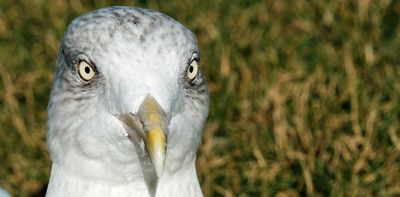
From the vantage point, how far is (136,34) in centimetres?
323

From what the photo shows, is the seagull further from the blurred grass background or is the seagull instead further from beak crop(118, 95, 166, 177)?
the blurred grass background

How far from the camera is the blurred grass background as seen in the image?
4691 mm

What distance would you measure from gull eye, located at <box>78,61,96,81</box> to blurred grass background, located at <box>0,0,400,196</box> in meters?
1.53

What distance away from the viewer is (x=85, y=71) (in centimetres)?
329

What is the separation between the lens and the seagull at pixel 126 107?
3.03 m

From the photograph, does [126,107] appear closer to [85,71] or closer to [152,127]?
[152,127]

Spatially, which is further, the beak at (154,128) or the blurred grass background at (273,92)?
the blurred grass background at (273,92)

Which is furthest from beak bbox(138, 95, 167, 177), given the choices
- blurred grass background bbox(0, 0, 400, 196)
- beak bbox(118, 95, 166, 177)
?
blurred grass background bbox(0, 0, 400, 196)

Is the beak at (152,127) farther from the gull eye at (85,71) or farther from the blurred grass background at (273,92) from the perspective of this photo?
the blurred grass background at (273,92)

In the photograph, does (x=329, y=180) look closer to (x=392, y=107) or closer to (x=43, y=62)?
(x=392, y=107)

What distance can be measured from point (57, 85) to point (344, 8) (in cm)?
294

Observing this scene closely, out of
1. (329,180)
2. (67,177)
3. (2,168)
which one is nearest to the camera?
(67,177)

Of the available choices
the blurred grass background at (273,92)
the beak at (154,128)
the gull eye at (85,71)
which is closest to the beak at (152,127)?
the beak at (154,128)

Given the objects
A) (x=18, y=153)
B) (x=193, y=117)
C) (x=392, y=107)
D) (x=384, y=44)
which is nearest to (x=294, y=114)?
(x=392, y=107)
